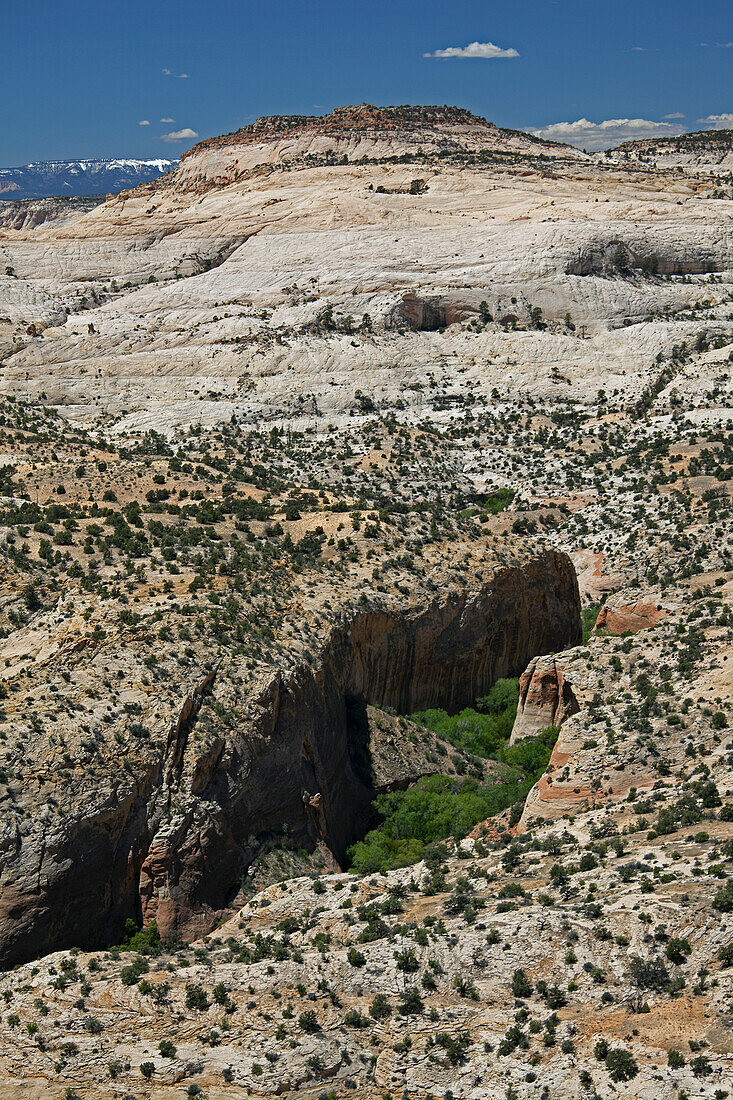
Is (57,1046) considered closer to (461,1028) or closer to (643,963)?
(461,1028)

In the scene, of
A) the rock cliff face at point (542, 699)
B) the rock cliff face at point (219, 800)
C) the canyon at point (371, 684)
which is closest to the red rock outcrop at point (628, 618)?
the canyon at point (371, 684)

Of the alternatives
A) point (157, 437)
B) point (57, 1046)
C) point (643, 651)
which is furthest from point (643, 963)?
point (157, 437)

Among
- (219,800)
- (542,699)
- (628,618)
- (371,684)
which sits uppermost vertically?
(628,618)

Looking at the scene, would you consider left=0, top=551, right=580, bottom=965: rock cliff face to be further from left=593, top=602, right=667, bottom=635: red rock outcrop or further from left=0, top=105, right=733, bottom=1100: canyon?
left=593, top=602, right=667, bottom=635: red rock outcrop

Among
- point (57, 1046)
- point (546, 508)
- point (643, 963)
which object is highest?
point (546, 508)

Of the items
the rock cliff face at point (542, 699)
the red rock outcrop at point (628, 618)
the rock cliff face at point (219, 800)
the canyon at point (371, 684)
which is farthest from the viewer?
the red rock outcrop at point (628, 618)

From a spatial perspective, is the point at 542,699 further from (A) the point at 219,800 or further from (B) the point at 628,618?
(A) the point at 219,800

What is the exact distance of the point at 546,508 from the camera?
53750 mm

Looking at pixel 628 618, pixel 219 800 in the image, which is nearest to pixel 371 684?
pixel 219 800

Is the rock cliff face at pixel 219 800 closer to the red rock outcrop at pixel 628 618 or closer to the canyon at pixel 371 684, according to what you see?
the canyon at pixel 371 684

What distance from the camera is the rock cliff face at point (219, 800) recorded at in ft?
69.2

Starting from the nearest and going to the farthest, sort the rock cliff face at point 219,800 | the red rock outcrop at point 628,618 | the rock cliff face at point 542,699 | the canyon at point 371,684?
1. the canyon at point 371,684
2. the rock cliff face at point 219,800
3. the rock cliff face at point 542,699
4. the red rock outcrop at point 628,618

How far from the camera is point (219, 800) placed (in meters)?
24.2

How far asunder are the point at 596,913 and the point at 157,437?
138 ft
